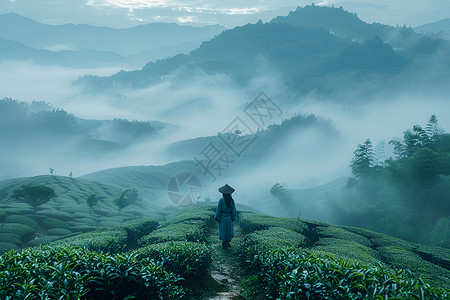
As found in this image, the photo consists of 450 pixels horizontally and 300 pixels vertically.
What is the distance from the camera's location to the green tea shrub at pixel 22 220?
44412 mm

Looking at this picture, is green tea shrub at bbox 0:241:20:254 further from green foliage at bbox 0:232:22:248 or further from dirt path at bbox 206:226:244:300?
dirt path at bbox 206:226:244:300

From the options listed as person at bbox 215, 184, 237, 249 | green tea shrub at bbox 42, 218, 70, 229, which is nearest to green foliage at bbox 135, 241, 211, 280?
person at bbox 215, 184, 237, 249

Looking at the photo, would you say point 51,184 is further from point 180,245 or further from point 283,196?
point 180,245

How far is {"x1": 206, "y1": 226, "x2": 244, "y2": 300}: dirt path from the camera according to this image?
9.73m

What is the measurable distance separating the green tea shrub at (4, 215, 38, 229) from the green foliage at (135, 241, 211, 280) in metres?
42.3

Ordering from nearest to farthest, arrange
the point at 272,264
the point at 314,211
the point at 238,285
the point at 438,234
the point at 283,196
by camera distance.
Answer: the point at 272,264
the point at 238,285
the point at 438,234
the point at 314,211
the point at 283,196

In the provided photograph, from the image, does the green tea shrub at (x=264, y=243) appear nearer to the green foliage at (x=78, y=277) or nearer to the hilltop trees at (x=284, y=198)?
the green foliage at (x=78, y=277)

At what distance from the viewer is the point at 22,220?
4519 centimetres

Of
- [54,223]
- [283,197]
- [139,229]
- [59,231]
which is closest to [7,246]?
[59,231]

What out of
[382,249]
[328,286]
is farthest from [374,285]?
[382,249]

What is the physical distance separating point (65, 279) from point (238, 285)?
262 inches

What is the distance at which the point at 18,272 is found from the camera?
6.88m

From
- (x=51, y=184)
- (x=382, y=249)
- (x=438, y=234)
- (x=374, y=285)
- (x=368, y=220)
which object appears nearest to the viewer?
(x=374, y=285)

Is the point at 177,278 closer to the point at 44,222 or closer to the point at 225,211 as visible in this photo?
the point at 225,211
